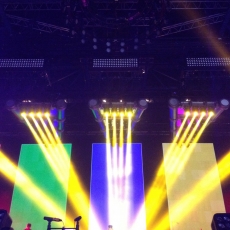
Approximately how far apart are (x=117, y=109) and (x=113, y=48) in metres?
1.30

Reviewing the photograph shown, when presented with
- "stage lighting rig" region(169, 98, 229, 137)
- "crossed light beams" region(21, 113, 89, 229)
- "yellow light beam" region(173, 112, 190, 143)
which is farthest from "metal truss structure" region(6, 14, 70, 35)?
"yellow light beam" region(173, 112, 190, 143)

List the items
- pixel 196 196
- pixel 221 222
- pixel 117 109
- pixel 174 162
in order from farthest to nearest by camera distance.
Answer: pixel 174 162
pixel 196 196
pixel 117 109
pixel 221 222

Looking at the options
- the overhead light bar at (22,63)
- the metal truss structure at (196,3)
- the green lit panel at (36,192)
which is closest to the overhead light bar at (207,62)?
the metal truss structure at (196,3)

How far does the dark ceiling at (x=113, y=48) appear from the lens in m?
5.39

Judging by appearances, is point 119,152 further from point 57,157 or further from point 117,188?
point 57,157

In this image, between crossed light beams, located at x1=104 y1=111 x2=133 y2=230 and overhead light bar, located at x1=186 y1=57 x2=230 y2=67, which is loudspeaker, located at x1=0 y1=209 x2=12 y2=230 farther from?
overhead light bar, located at x1=186 y1=57 x2=230 y2=67

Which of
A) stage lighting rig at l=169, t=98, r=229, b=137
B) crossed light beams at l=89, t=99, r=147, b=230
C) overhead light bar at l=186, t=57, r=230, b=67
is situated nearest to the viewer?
overhead light bar at l=186, t=57, r=230, b=67

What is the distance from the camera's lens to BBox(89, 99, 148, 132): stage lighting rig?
6.02 meters

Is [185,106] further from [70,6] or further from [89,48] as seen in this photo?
[70,6]

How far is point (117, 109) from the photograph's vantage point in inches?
247

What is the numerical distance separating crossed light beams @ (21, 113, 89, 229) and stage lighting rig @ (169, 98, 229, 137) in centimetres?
262

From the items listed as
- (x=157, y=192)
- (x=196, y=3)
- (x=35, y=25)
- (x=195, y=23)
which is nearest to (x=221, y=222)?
(x=157, y=192)

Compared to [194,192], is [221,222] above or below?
below

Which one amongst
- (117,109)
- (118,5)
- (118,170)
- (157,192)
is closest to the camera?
(118,5)
